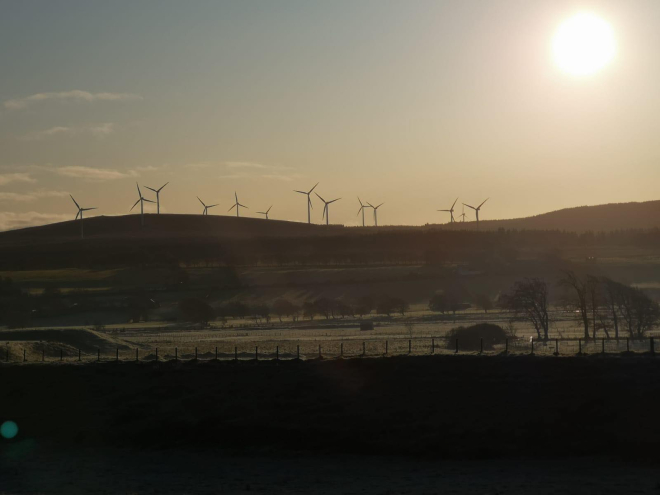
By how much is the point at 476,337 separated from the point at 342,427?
26759mm

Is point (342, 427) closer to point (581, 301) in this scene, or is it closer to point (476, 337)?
point (476, 337)

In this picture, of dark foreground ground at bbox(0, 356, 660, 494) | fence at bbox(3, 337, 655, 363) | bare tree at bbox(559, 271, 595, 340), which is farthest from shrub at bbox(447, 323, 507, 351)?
dark foreground ground at bbox(0, 356, 660, 494)

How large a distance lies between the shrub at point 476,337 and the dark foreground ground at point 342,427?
18.5 m

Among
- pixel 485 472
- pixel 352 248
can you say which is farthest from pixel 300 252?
pixel 485 472

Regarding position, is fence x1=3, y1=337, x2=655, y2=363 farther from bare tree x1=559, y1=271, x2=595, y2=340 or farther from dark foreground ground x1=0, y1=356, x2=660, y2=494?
dark foreground ground x1=0, y1=356, x2=660, y2=494

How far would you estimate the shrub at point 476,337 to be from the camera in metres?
53.2

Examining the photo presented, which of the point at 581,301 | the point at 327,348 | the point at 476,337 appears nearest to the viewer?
the point at 327,348

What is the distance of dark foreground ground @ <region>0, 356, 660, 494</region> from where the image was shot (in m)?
25.7

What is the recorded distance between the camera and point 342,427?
30.8 m

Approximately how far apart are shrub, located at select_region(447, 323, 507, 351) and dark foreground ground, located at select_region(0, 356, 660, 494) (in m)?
18.5

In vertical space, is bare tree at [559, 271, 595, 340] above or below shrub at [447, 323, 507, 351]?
above

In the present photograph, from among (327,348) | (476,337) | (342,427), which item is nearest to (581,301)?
(476,337)

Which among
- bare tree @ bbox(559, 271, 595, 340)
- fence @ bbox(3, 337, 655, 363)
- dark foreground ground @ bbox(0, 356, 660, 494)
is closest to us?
dark foreground ground @ bbox(0, 356, 660, 494)

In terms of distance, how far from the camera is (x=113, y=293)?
117938mm
